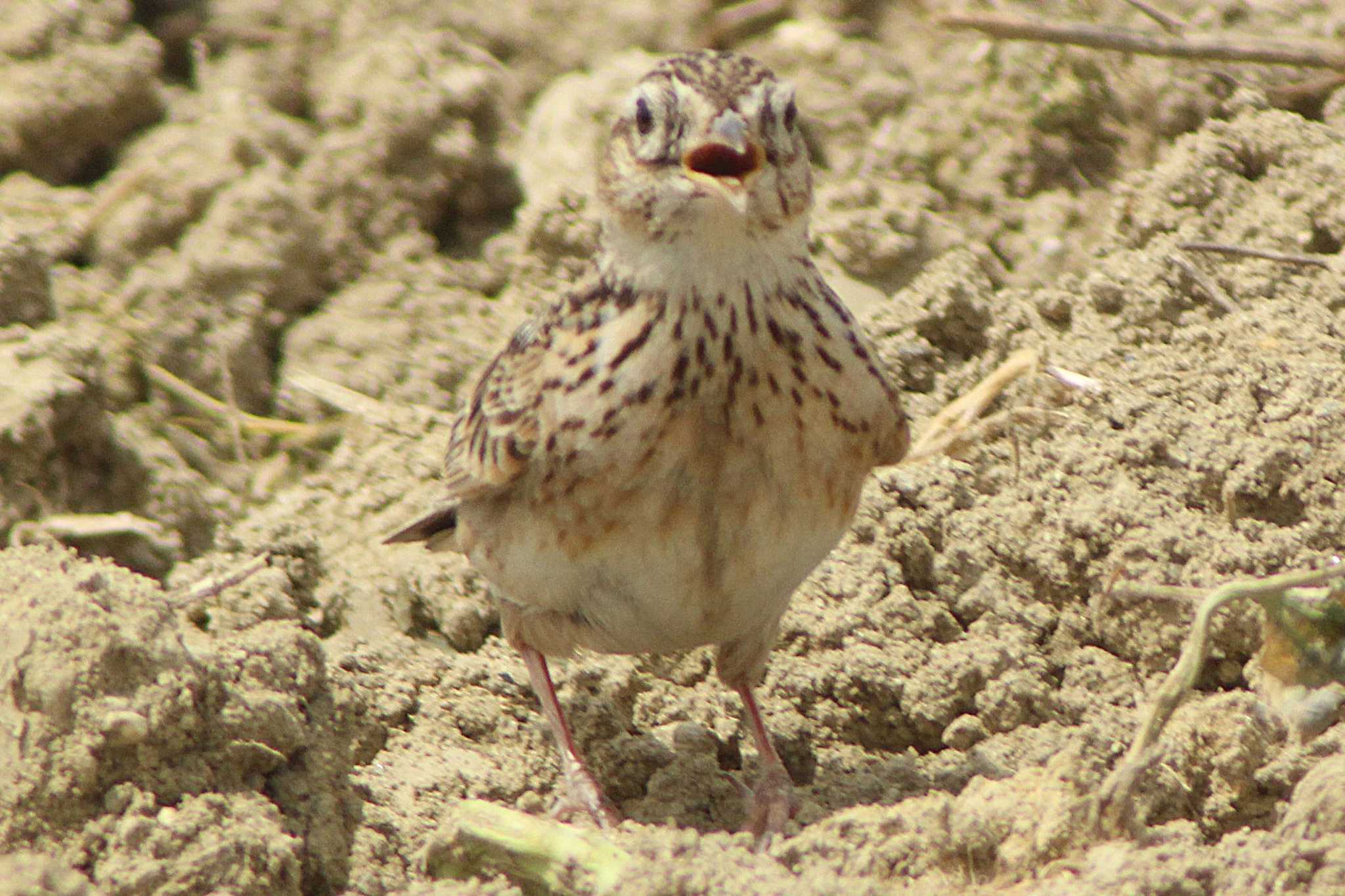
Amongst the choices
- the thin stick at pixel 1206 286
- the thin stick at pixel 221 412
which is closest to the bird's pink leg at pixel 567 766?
the thin stick at pixel 221 412

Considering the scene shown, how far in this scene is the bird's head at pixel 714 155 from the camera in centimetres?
389

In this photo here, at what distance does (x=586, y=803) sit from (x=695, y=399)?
1.10 m

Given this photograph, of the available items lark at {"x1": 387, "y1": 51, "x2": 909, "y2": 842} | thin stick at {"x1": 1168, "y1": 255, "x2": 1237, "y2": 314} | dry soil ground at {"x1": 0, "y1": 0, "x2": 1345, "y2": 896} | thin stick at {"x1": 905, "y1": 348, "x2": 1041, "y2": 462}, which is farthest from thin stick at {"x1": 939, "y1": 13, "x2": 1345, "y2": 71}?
lark at {"x1": 387, "y1": 51, "x2": 909, "y2": 842}

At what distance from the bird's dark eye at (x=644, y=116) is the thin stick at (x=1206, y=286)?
209 centimetres

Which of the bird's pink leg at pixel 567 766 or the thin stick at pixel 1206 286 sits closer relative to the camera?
the bird's pink leg at pixel 567 766

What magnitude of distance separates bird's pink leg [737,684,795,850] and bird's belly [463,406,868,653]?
1.00ft

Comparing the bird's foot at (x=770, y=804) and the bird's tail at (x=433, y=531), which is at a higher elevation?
the bird's tail at (x=433, y=531)

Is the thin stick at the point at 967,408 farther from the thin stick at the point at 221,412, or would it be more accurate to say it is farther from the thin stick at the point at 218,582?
the thin stick at the point at 221,412

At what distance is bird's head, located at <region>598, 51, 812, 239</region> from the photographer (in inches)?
153

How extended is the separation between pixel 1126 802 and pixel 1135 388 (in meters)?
1.82

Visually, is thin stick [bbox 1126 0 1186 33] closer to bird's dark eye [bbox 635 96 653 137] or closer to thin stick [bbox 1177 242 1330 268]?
thin stick [bbox 1177 242 1330 268]

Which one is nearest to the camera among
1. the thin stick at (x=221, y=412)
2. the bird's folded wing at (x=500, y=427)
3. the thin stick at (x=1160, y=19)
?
the bird's folded wing at (x=500, y=427)

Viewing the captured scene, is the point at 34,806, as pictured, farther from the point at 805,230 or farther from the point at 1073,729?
the point at 1073,729

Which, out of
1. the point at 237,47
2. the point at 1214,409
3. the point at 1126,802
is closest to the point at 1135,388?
the point at 1214,409
